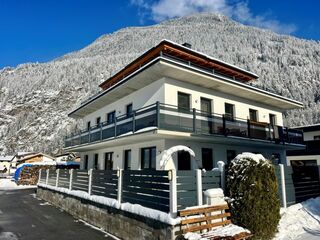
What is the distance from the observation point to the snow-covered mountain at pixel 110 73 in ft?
299

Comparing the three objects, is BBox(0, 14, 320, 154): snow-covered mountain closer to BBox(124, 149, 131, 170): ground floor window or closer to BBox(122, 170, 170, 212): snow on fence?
BBox(124, 149, 131, 170): ground floor window

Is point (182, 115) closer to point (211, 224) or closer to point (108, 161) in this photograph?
point (211, 224)

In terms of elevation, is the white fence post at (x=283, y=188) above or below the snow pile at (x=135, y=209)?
above

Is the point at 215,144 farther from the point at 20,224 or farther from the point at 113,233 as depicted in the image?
the point at 20,224

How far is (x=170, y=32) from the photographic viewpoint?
154 meters

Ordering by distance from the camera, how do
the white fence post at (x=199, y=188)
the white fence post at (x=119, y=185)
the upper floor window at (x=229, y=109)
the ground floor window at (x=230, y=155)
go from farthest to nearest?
the upper floor window at (x=229, y=109)
the ground floor window at (x=230, y=155)
the white fence post at (x=119, y=185)
the white fence post at (x=199, y=188)

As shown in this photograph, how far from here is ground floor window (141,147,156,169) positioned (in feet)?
48.8

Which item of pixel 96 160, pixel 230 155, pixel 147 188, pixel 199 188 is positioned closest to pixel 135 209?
pixel 147 188

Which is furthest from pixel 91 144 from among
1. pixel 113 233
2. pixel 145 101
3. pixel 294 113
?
pixel 294 113

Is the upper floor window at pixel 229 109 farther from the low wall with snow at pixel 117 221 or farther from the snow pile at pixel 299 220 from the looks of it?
the low wall with snow at pixel 117 221

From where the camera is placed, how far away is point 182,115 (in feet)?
45.7

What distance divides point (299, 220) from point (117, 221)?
685 cm

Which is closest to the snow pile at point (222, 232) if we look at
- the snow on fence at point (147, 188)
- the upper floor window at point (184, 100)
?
the snow on fence at point (147, 188)

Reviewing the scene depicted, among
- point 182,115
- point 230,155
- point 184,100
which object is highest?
point 184,100
